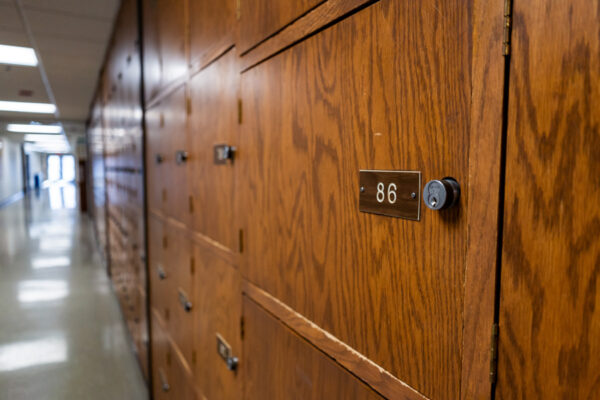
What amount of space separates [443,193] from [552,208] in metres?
0.12

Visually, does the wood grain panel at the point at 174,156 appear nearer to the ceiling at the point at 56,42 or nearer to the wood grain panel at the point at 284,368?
the wood grain panel at the point at 284,368

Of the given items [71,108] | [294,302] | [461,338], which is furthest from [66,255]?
[461,338]

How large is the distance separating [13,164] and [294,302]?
19.1 metres

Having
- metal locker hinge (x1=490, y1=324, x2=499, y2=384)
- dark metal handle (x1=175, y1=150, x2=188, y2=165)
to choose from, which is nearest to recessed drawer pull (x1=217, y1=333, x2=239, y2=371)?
dark metal handle (x1=175, y1=150, x2=188, y2=165)

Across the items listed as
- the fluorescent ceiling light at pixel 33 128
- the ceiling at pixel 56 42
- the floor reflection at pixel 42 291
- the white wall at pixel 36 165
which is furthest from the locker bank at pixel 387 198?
the white wall at pixel 36 165

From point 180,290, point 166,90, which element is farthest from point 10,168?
point 180,290

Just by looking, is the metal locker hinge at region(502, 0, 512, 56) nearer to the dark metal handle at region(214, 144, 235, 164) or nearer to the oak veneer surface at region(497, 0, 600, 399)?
the oak veneer surface at region(497, 0, 600, 399)

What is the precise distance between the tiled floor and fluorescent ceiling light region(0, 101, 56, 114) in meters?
2.44

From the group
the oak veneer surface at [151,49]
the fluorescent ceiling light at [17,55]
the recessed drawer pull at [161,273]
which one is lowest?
the recessed drawer pull at [161,273]

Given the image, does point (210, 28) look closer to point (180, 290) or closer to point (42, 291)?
point (180, 290)

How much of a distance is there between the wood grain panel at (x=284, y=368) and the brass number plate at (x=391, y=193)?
303 mm

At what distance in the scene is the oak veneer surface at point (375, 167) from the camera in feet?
1.58

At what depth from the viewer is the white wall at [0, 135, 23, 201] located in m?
13.6

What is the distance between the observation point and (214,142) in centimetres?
131
